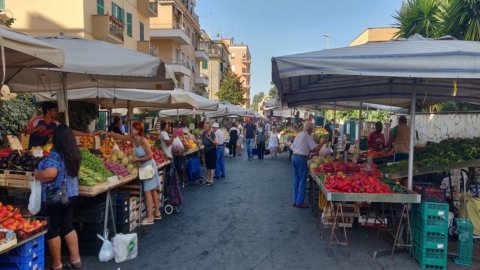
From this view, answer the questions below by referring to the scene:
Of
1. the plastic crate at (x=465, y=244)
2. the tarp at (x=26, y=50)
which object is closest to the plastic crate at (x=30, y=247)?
the tarp at (x=26, y=50)

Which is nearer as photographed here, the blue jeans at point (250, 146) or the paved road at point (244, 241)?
the paved road at point (244, 241)

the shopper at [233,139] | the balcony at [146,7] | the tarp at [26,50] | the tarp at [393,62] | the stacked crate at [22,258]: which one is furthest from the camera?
the balcony at [146,7]

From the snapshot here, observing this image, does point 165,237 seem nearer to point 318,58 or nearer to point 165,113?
point 318,58

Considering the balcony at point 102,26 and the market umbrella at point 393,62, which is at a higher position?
the balcony at point 102,26

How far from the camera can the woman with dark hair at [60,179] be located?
14.3ft

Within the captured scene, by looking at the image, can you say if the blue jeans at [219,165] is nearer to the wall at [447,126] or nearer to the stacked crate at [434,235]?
the wall at [447,126]

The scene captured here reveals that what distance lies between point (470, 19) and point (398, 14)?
4794mm

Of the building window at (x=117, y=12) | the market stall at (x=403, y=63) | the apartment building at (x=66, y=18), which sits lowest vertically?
the market stall at (x=403, y=63)

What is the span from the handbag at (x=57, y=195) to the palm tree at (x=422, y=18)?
53.3 feet

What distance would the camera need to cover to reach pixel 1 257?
393cm

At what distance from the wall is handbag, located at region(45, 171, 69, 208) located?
13.4 metres

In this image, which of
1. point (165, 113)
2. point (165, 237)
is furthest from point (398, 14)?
point (165, 237)

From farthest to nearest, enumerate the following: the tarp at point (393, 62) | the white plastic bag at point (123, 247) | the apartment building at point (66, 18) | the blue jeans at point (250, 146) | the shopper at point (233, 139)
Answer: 1. the shopper at point (233, 139)
2. the blue jeans at point (250, 146)
3. the apartment building at point (66, 18)
4. the white plastic bag at point (123, 247)
5. the tarp at point (393, 62)

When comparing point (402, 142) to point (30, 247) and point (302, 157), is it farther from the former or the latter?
point (30, 247)
